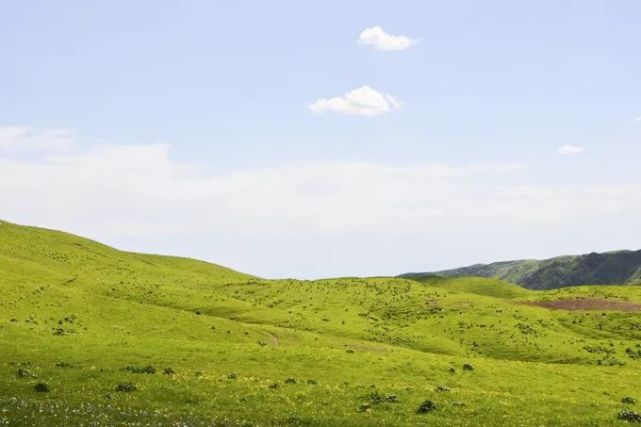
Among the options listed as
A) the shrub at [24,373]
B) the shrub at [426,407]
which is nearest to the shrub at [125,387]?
the shrub at [24,373]

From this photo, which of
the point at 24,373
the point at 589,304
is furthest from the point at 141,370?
the point at 589,304

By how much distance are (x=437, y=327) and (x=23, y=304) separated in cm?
5051

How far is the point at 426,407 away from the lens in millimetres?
30062

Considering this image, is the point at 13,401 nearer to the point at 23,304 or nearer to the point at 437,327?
the point at 23,304

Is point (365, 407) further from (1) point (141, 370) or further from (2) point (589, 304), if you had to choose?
(2) point (589, 304)

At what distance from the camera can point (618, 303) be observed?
95.6 meters

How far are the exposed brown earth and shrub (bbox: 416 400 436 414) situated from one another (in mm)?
72686

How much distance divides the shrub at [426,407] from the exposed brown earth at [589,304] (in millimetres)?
72686

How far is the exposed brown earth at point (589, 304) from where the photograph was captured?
9275cm

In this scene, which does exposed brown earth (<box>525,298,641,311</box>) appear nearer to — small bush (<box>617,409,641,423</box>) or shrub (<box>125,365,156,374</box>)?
small bush (<box>617,409,641,423</box>)

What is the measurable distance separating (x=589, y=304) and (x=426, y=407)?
77.5m

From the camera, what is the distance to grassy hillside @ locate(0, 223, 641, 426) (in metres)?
28.9

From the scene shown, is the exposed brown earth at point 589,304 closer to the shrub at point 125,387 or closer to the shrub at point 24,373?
the shrub at point 125,387

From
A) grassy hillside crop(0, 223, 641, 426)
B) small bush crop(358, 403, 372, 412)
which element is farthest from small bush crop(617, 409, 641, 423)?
small bush crop(358, 403, 372, 412)
